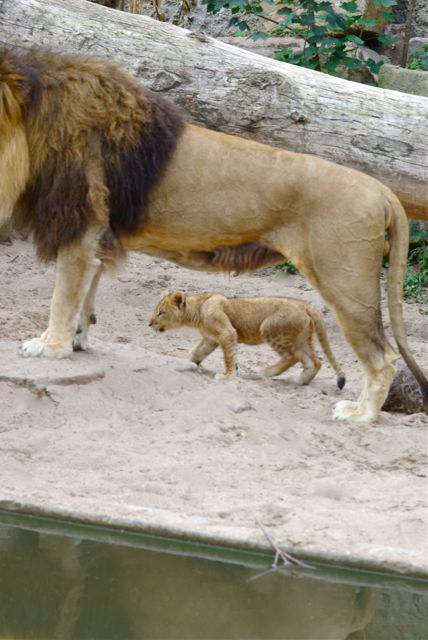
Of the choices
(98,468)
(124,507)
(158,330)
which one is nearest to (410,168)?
(158,330)

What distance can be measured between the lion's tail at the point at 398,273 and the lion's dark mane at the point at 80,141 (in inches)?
55.5

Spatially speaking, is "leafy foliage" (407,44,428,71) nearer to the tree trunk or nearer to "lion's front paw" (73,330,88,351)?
the tree trunk

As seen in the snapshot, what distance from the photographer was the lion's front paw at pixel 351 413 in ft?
21.1

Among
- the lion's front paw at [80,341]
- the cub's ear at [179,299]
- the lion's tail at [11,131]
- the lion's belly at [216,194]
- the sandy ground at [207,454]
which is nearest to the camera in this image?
the sandy ground at [207,454]

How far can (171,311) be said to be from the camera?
7.55 metres

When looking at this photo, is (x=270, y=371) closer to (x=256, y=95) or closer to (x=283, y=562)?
(x=256, y=95)

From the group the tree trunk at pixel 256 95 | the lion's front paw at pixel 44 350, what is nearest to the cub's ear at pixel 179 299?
the lion's front paw at pixel 44 350

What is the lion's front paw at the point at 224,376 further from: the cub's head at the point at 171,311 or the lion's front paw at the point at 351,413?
the lion's front paw at the point at 351,413

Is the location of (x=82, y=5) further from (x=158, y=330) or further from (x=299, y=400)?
(x=299, y=400)

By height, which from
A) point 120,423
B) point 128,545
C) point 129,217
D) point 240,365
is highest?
point 129,217

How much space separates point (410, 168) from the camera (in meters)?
7.82

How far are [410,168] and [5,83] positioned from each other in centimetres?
305

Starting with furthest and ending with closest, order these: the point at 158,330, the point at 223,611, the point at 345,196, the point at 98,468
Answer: the point at 158,330, the point at 345,196, the point at 98,468, the point at 223,611

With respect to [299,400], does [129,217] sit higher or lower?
higher
